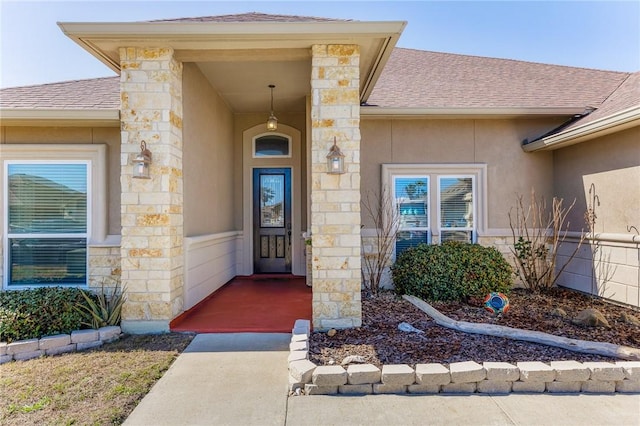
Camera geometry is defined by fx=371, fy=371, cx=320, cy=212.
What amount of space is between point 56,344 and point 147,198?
1.83m

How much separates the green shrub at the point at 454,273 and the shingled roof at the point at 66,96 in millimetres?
5018

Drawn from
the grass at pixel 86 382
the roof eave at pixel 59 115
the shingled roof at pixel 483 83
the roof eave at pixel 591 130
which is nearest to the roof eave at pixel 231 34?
the roof eave at pixel 59 115

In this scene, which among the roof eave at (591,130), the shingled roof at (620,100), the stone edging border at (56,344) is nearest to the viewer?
the stone edging border at (56,344)

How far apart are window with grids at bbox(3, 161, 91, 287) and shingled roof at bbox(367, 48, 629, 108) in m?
4.89

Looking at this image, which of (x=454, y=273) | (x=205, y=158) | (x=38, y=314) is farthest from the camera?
(x=205, y=158)

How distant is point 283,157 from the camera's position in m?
8.06

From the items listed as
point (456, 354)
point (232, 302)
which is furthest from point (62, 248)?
point (456, 354)

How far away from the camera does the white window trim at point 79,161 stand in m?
5.19

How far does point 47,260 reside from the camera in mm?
5266

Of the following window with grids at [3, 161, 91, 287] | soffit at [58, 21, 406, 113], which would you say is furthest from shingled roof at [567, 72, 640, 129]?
window with grids at [3, 161, 91, 287]

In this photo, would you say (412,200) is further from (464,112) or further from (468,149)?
(464,112)

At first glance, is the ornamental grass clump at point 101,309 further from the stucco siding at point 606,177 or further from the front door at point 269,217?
the stucco siding at point 606,177

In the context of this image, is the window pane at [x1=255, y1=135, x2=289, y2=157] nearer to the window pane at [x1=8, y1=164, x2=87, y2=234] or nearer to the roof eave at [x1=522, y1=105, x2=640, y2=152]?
the window pane at [x1=8, y1=164, x2=87, y2=234]

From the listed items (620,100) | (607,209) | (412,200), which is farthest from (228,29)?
(620,100)
